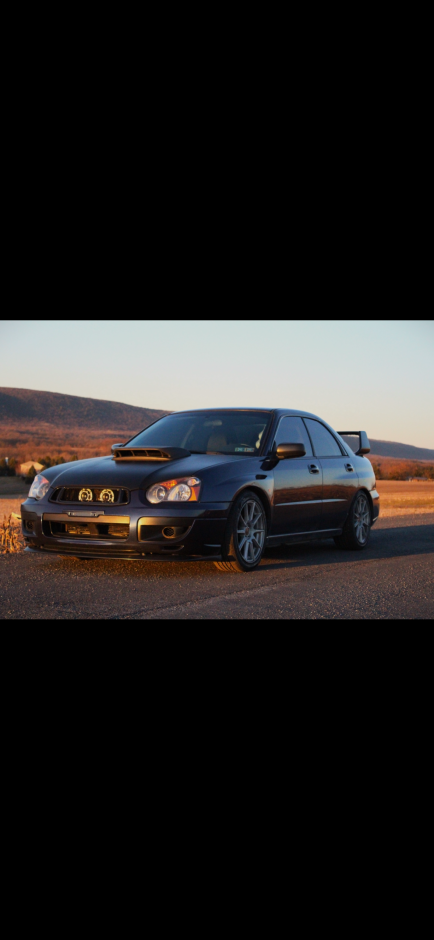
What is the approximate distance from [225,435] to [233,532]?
1384mm

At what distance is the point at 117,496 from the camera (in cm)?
710

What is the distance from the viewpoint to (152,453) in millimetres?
7645

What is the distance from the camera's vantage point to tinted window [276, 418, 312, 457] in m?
8.48

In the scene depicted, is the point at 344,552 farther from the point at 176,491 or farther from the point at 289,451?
the point at 176,491

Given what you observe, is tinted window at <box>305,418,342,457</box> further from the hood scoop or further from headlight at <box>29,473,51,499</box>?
headlight at <box>29,473,51,499</box>

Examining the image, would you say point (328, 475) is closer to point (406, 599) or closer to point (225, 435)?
point (225, 435)

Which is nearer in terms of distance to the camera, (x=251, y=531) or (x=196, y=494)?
(x=196, y=494)

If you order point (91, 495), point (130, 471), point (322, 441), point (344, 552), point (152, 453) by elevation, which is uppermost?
point (322, 441)

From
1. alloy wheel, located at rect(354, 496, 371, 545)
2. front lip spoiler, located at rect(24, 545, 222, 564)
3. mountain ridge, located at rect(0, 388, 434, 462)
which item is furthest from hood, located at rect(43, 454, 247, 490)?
mountain ridge, located at rect(0, 388, 434, 462)

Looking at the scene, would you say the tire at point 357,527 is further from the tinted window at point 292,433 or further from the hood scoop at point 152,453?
the hood scoop at point 152,453

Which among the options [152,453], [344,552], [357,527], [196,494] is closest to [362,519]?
[357,527]

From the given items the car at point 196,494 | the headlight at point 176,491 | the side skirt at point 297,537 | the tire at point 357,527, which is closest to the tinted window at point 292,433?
the car at point 196,494

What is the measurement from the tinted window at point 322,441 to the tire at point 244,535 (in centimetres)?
168

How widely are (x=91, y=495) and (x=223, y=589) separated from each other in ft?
4.68
